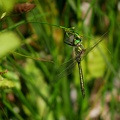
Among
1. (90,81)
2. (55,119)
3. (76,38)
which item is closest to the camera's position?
(76,38)

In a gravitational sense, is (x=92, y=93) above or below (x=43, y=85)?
below

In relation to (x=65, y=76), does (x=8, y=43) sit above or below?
above

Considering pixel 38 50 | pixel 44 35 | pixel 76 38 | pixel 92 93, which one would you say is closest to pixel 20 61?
pixel 38 50

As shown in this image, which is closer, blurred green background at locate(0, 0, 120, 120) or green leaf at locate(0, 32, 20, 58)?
green leaf at locate(0, 32, 20, 58)

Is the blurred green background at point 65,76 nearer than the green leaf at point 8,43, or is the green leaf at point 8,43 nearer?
the green leaf at point 8,43

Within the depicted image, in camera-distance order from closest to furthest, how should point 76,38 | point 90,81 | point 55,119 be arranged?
point 76,38 < point 55,119 < point 90,81

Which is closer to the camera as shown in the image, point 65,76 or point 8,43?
point 8,43

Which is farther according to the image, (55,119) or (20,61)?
(20,61)

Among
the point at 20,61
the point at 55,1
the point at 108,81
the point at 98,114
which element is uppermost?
the point at 55,1

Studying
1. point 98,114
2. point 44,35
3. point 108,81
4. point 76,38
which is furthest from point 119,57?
point 76,38

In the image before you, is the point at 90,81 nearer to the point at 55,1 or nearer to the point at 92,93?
the point at 92,93
